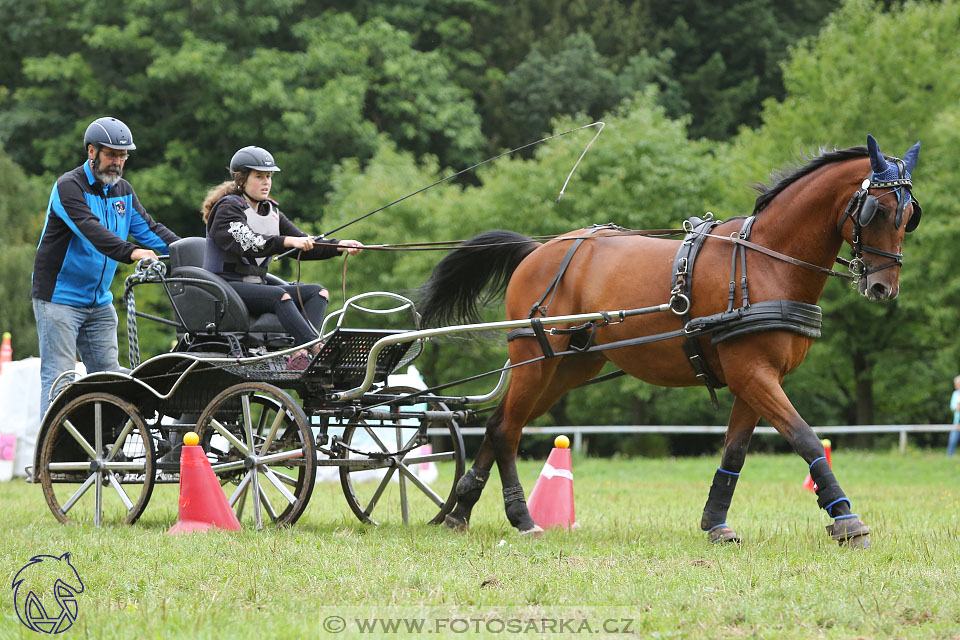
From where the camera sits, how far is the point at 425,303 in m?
8.26

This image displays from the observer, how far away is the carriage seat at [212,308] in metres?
7.28

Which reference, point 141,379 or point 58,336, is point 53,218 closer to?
point 58,336

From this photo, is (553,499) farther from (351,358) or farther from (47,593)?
(47,593)

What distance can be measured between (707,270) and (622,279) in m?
0.58

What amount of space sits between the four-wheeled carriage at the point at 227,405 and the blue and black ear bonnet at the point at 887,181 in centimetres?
270

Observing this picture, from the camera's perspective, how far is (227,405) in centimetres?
749

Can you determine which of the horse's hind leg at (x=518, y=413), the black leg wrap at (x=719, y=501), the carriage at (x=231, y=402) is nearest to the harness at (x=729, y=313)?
the black leg wrap at (x=719, y=501)

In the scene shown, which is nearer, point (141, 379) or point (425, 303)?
point (141, 379)

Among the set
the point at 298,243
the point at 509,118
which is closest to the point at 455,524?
the point at 298,243

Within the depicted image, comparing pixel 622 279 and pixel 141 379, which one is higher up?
pixel 622 279

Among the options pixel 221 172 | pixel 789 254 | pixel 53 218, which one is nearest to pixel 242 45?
pixel 221 172

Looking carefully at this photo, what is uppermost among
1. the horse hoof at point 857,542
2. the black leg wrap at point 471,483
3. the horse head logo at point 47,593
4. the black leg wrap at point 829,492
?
the black leg wrap at point 829,492

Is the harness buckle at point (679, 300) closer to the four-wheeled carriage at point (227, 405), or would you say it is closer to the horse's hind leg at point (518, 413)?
the horse's hind leg at point (518, 413)

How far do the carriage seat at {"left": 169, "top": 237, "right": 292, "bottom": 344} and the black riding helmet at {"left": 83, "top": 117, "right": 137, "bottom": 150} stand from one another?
2.89 feet
